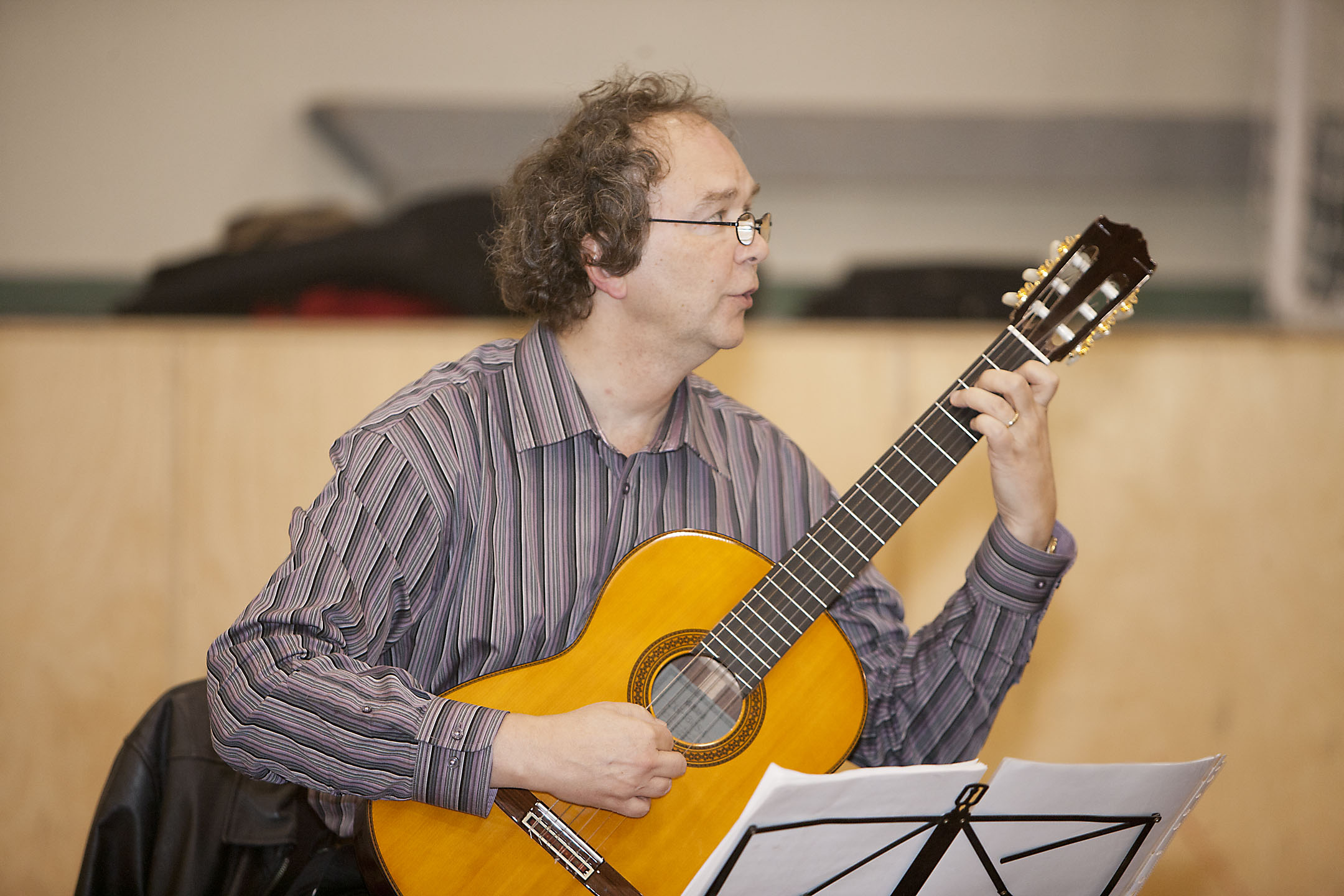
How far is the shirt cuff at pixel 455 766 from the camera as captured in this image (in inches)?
49.9

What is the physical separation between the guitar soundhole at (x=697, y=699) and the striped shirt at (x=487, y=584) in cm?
17

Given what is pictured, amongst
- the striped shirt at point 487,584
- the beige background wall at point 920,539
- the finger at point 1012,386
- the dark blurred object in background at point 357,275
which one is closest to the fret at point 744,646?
the striped shirt at point 487,584

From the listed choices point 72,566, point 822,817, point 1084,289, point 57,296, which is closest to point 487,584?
point 822,817

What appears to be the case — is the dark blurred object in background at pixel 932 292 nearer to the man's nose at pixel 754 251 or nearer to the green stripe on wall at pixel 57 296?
the man's nose at pixel 754 251

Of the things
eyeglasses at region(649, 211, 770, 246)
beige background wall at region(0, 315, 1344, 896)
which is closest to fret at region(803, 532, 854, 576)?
eyeglasses at region(649, 211, 770, 246)

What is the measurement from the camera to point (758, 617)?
57.7 inches

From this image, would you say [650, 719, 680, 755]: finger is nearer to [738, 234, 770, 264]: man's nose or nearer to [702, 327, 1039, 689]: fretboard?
[702, 327, 1039, 689]: fretboard

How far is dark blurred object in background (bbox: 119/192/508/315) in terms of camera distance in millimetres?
2822

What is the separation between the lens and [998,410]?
1434 mm

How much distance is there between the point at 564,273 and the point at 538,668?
65 cm

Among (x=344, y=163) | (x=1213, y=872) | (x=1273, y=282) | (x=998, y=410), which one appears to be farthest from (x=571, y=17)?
(x=1213, y=872)

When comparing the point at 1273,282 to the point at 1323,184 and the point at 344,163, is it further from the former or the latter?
the point at 344,163

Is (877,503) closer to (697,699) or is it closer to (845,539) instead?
(845,539)

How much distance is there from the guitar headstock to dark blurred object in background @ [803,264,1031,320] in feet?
5.11
